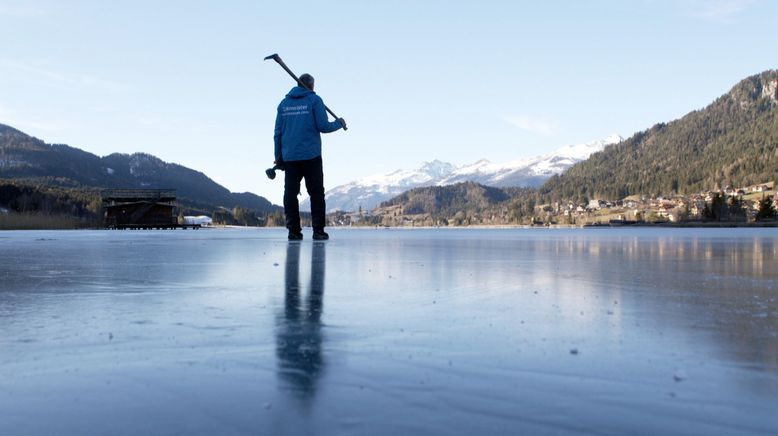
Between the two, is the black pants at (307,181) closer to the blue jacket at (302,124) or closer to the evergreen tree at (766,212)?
the blue jacket at (302,124)

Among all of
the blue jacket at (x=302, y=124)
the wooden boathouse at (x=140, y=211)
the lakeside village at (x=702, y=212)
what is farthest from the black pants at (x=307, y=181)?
the lakeside village at (x=702, y=212)

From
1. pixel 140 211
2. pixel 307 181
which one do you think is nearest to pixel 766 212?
pixel 140 211

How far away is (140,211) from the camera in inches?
2488

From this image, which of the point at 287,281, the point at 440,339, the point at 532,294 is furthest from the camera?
the point at 287,281

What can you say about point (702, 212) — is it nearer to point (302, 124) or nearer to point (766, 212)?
point (766, 212)

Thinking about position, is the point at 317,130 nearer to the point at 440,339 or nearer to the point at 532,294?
the point at 532,294

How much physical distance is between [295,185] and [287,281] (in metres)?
8.28

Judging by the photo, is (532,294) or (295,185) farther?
(295,185)

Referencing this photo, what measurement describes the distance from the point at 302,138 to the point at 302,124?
0.94 feet

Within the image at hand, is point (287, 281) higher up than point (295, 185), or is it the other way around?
point (295, 185)

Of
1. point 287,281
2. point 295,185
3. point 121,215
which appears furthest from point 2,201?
point 287,281

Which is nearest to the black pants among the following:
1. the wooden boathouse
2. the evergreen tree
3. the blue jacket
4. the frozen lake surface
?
the blue jacket

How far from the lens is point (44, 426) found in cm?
158

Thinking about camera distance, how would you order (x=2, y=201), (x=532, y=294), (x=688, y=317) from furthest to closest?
1. (x=2, y=201)
2. (x=532, y=294)
3. (x=688, y=317)
